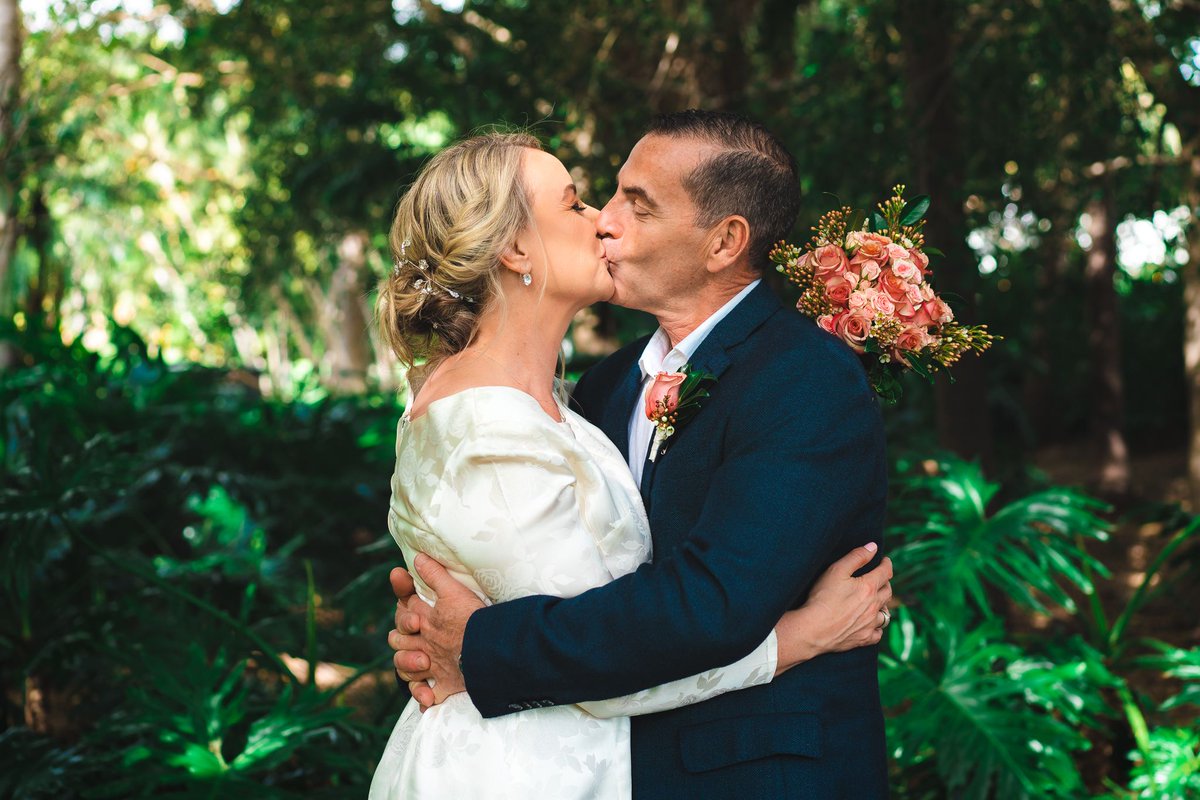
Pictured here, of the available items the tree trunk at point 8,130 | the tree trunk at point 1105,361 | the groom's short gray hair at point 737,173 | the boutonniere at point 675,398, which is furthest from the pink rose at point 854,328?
the tree trunk at point 1105,361

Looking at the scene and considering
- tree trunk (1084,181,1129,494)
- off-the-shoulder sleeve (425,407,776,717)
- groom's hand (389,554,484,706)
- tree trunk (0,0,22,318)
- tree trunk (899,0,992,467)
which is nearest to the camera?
off-the-shoulder sleeve (425,407,776,717)

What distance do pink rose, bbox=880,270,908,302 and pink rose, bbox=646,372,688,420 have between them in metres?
0.47

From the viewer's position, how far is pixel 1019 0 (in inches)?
232

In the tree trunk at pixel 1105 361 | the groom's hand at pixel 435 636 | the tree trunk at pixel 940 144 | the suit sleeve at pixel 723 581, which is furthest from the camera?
the tree trunk at pixel 1105 361

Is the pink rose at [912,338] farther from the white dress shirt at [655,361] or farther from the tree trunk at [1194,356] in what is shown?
the tree trunk at [1194,356]

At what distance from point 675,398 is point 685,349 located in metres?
0.24

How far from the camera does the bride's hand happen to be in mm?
2166

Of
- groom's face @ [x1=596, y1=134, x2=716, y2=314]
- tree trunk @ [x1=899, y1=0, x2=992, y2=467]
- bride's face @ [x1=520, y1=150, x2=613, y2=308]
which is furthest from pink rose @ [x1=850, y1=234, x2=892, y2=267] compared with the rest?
tree trunk @ [x1=899, y1=0, x2=992, y2=467]

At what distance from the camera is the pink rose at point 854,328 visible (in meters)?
2.38

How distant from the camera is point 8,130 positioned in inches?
300

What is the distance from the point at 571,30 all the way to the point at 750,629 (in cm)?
613

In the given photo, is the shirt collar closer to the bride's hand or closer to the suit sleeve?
the suit sleeve

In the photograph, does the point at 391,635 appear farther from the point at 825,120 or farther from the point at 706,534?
the point at 825,120

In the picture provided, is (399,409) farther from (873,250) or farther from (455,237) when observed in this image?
(873,250)
